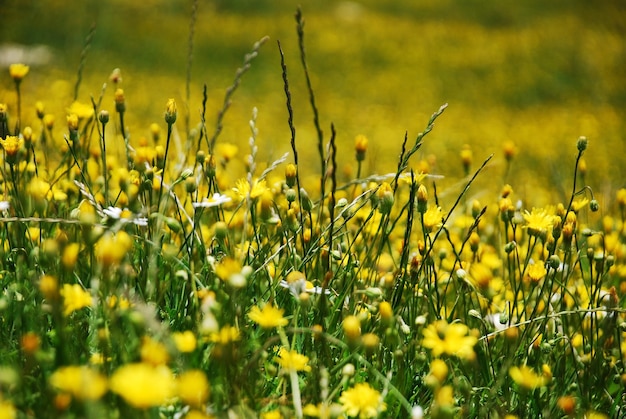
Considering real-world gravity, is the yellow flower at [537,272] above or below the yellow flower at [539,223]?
below

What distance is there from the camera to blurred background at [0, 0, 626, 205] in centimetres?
662

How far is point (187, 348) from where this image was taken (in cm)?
109

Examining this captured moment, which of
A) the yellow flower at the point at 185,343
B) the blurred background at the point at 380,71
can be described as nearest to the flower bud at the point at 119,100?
the yellow flower at the point at 185,343

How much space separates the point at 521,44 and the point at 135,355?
11534 mm

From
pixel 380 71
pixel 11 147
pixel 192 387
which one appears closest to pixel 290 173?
pixel 11 147

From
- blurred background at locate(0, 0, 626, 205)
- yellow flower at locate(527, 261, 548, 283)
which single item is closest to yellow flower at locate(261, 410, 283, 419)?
yellow flower at locate(527, 261, 548, 283)

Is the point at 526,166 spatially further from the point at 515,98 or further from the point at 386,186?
the point at 386,186

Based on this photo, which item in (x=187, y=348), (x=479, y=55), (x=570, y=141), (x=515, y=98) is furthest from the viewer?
(x=479, y=55)

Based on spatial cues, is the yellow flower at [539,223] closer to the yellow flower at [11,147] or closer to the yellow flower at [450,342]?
the yellow flower at [450,342]

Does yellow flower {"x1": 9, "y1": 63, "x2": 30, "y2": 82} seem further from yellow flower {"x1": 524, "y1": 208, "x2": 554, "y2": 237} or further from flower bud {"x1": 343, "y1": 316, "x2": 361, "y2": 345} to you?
yellow flower {"x1": 524, "y1": 208, "x2": 554, "y2": 237}

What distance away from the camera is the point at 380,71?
10438 mm

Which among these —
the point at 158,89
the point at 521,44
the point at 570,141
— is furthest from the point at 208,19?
the point at 570,141

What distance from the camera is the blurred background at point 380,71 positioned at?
6625 mm

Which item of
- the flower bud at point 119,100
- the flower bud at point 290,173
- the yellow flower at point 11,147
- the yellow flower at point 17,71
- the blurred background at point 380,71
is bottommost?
the blurred background at point 380,71
